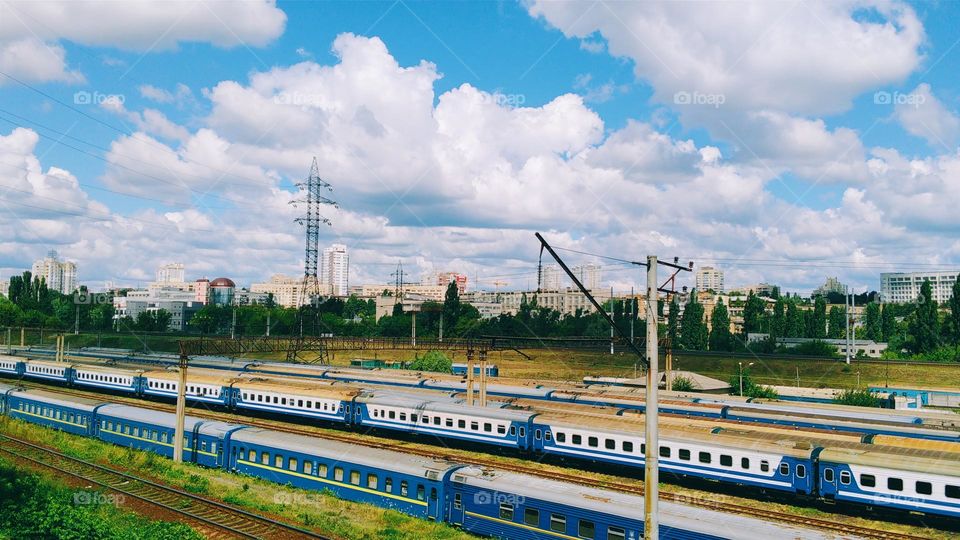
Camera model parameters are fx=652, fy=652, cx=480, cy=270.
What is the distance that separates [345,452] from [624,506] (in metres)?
13.2

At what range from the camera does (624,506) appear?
1986 centimetres

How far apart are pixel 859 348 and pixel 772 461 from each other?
101 metres

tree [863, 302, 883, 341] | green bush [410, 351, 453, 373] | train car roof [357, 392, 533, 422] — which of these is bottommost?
green bush [410, 351, 453, 373]

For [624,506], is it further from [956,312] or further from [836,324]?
[836,324]

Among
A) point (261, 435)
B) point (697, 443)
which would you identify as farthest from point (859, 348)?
point (261, 435)

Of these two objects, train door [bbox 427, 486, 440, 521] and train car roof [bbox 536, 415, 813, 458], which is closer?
train door [bbox 427, 486, 440, 521]

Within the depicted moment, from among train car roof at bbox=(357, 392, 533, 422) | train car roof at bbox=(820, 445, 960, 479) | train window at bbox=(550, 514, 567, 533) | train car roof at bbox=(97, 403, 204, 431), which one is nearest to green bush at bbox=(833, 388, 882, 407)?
train car roof at bbox=(820, 445, 960, 479)

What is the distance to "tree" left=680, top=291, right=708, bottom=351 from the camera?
117m

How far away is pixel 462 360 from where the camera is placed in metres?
106

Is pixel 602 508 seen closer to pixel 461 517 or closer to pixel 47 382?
pixel 461 517

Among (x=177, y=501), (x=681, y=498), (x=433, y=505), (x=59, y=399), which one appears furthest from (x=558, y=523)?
(x=59, y=399)

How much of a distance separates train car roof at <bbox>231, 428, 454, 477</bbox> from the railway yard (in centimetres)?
8

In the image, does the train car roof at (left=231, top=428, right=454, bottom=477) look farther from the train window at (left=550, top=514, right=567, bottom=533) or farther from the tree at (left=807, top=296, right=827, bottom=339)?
the tree at (left=807, top=296, right=827, bottom=339)

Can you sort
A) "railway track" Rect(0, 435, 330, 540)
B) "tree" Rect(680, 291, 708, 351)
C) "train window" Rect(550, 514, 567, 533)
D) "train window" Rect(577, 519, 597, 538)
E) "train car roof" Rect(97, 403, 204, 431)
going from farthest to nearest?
"tree" Rect(680, 291, 708, 351), "train car roof" Rect(97, 403, 204, 431), "railway track" Rect(0, 435, 330, 540), "train window" Rect(550, 514, 567, 533), "train window" Rect(577, 519, 597, 538)
